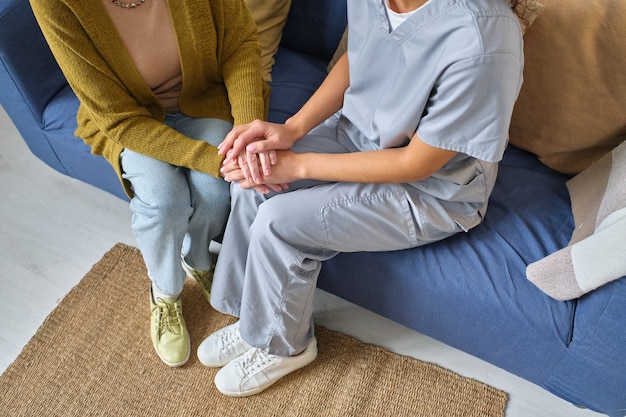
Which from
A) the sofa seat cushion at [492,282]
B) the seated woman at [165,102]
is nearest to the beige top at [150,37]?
the seated woman at [165,102]

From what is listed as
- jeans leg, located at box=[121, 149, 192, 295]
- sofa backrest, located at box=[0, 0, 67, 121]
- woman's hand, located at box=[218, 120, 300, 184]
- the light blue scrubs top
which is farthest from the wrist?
sofa backrest, located at box=[0, 0, 67, 121]

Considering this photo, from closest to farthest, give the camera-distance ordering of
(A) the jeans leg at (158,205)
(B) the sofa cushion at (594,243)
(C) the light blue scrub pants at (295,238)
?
(B) the sofa cushion at (594,243) < (C) the light blue scrub pants at (295,238) < (A) the jeans leg at (158,205)

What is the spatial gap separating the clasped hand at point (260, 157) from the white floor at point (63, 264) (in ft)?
1.61

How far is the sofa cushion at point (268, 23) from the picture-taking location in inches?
58.7

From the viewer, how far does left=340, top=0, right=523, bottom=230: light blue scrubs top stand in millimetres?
862

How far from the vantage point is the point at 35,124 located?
150 cm

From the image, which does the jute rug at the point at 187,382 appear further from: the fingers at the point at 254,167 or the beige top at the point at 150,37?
the beige top at the point at 150,37

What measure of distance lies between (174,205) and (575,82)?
3.09ft

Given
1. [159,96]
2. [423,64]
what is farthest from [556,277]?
[159,96]

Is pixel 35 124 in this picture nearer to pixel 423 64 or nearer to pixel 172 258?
pixel 172 258

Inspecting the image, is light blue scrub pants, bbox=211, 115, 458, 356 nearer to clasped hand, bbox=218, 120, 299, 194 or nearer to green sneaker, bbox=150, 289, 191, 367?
clasped hand, bbox=218, 120, 299, 194

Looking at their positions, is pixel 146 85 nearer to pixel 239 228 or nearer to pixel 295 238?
pixel 239 228

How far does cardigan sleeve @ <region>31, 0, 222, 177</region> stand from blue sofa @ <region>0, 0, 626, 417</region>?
0.95 feet

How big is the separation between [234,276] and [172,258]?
157 millimetres
